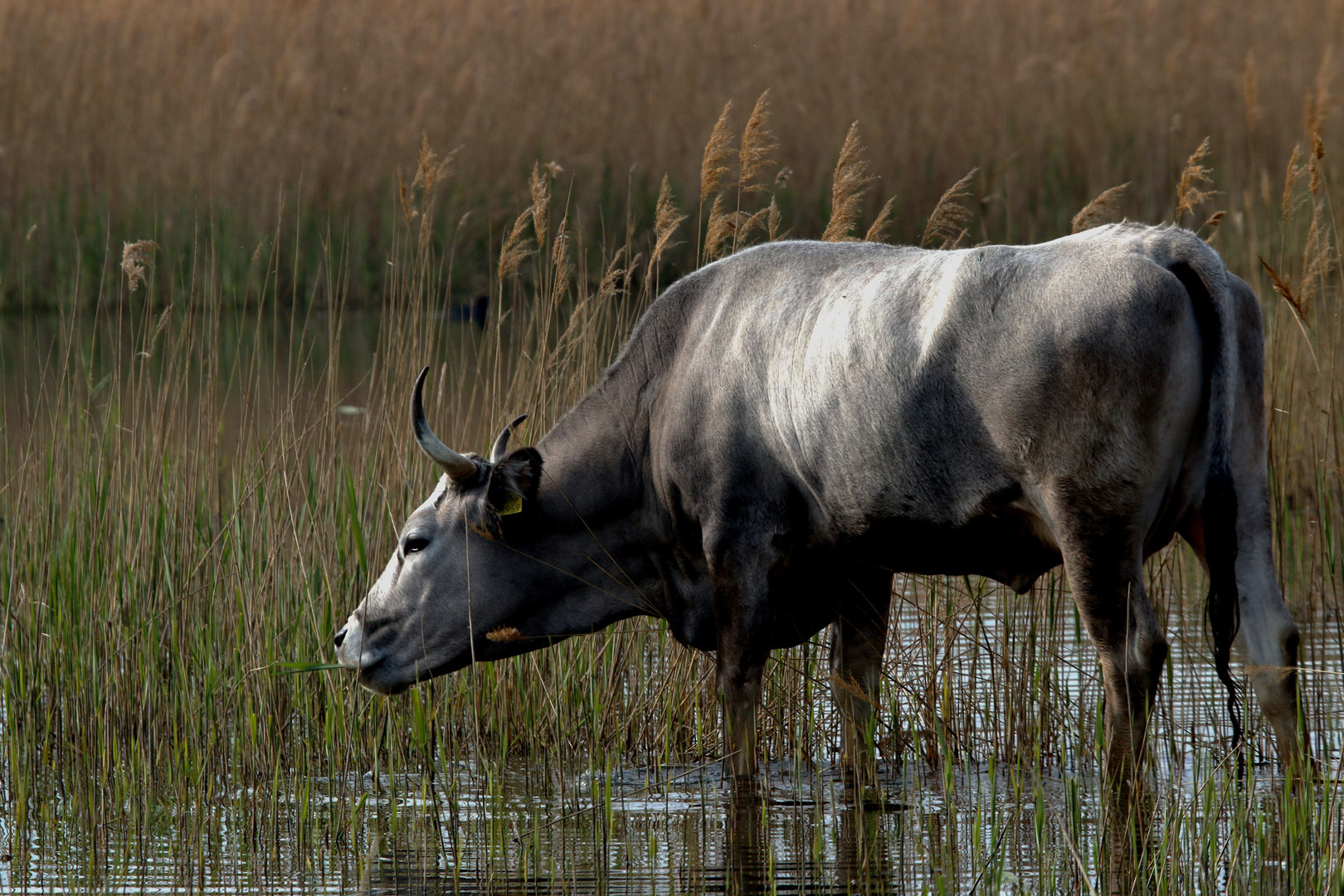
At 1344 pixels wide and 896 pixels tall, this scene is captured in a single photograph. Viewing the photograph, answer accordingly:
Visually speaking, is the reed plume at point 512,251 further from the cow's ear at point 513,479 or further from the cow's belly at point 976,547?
the cow's belly at point 976,547

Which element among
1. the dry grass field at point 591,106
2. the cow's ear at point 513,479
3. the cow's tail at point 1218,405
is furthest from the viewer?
the dry grass field at point 591,106

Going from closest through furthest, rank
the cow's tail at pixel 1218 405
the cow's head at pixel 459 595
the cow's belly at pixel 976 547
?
the cow's tail at pixel 1218 405, the cow's belly at pixel 976 547, the cow's head at pixel 459 595

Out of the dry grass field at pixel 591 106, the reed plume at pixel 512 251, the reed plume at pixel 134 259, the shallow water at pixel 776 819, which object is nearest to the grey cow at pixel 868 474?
the shallow water at pixel 776 819

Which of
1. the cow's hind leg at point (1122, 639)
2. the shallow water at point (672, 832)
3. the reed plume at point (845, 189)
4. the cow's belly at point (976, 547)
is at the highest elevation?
the reed plume at point (845, 189)

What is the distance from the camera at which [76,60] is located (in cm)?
1298

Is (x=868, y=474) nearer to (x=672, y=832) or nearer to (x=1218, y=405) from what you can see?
(x=1218, y=405)

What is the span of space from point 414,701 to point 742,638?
958 millimetres

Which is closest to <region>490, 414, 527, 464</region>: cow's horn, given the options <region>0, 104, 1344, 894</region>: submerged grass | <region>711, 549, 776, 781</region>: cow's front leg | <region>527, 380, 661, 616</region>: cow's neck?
<region>527, 380, 661, 616</region>: cow's neck

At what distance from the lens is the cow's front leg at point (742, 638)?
→ 393 cm

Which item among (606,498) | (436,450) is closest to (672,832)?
(606,498)

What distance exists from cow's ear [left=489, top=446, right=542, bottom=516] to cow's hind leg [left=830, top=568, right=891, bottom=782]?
0.86 m

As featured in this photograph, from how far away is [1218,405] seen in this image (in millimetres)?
3275

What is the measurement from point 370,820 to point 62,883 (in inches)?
29.4

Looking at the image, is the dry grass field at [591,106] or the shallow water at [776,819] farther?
the dry grass field at [591,106]
